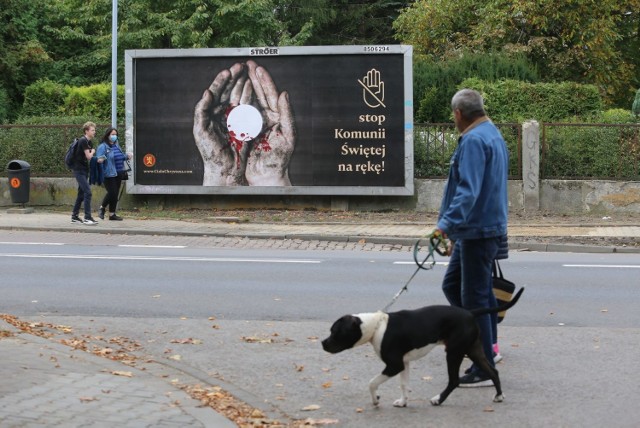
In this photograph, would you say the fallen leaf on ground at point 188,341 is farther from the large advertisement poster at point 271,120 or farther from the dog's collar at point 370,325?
the large advertisement poster at point 271,120

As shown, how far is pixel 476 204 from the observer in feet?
22.3

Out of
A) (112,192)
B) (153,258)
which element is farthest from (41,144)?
(153,258)

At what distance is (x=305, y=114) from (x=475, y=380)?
1407cm

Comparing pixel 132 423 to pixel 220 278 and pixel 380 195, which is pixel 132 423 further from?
pixel 380 195

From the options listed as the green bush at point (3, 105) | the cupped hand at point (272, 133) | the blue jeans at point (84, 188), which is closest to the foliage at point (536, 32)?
the cupped hand at point (272, 133)

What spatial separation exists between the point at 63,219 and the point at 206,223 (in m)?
2.77

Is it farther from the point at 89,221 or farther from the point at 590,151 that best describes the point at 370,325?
the point at 590,151

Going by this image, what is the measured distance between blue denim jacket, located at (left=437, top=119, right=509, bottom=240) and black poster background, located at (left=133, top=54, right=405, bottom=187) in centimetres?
1358

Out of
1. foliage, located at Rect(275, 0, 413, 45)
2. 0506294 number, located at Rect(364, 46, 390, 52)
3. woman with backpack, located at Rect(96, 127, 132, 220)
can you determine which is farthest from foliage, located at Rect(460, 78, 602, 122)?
foliage, located at Rect(275, 0, 413, 45)

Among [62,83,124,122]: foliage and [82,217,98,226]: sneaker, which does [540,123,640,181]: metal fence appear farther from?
[62,83,124,122]: foliage

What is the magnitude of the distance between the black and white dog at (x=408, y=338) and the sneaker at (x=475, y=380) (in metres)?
0.46

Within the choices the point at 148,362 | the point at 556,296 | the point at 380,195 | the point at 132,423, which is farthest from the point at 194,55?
the point at 132,423

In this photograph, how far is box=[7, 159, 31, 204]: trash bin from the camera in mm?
21172

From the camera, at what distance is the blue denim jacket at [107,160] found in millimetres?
19095
